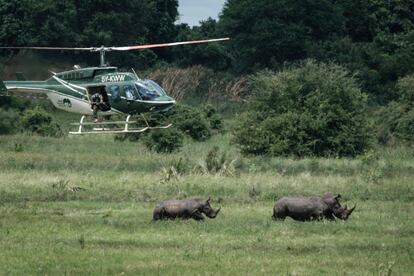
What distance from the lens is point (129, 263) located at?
18.0 metres

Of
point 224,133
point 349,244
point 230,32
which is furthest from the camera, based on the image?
point 230,32

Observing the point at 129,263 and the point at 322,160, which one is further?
the point at 322,160

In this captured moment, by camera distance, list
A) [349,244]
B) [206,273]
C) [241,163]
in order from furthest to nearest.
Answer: [241,163], [349,244], [206,273]

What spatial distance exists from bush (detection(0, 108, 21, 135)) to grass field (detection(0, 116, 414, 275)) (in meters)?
10.2

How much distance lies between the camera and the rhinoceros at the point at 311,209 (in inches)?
925

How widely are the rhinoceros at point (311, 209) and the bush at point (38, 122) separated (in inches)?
1129

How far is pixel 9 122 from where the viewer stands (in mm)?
51938

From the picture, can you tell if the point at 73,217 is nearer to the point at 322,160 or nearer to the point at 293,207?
the point at 293,207

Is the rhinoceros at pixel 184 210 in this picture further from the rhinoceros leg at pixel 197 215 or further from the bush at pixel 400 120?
the bush at pixel 400 120

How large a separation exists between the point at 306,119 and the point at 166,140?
17.4ft

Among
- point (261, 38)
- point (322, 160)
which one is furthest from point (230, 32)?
point (322, 160)

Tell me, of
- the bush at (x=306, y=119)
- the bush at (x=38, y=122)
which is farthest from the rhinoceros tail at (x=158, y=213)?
the bush at (x=38, y=122)

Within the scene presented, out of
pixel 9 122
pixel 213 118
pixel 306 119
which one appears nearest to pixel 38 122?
pixel 9 122

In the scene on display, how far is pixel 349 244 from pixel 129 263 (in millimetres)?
4329
